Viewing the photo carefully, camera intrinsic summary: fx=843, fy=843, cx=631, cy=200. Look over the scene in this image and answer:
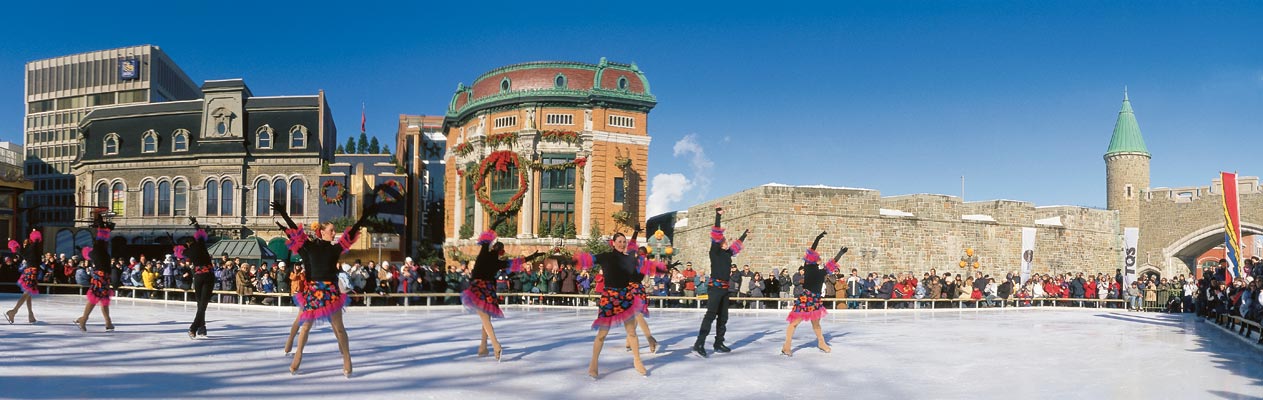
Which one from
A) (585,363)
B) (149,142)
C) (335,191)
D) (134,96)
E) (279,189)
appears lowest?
(585,363)

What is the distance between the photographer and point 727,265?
37.1 feet

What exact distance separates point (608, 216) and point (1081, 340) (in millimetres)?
31589

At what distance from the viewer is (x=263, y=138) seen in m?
50.2

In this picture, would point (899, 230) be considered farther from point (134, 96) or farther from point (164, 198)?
point (134, 96)

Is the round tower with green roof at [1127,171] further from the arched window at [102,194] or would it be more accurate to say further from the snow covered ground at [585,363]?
the arched window at [102,194]

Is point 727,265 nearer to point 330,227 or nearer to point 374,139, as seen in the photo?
point 330,227

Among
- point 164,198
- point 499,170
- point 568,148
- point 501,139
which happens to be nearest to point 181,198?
point 164,198

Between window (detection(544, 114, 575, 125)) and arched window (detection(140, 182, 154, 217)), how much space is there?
24.6m

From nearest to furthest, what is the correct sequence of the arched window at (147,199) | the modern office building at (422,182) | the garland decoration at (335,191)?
the garland decoration at (335,191), the arched window at (147,199), the modern office building at (422,182)

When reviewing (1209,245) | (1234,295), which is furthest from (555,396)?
(1209,245)

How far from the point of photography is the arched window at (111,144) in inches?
2023

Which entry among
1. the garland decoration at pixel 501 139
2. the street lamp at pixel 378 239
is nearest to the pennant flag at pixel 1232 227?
the garland decoration at pixel 501 139

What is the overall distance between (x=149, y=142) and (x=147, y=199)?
3537 millimetres

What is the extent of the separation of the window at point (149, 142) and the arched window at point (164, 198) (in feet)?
7.48
